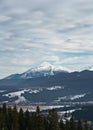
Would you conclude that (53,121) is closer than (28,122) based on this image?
Yes

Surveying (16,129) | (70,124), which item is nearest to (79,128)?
(70,124)

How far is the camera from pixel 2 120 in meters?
133

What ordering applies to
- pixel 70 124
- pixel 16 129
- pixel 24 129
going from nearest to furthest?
pixel 16 129
pixel 24 129
pixel 70 124

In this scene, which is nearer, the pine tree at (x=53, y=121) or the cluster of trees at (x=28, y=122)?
the cluster of trees at (x=28, y=122)

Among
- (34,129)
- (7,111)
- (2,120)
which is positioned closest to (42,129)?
(34,129)

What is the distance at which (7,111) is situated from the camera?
5950 inches

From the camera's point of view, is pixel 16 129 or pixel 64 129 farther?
pixel 64 129

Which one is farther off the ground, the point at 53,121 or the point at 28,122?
the point at 28,122

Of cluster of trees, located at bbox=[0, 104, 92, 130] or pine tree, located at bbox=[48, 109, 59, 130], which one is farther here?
pine tree, located at bbox=[48, 109, 59, 130]

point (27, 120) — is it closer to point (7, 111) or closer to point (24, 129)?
point (24, 129)

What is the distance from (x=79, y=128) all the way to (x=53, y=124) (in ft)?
39.9

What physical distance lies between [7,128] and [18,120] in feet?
30.3

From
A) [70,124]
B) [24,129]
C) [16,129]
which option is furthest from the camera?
Result: [70,124]

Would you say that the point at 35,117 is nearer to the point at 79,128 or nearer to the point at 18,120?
the point at 18,120
